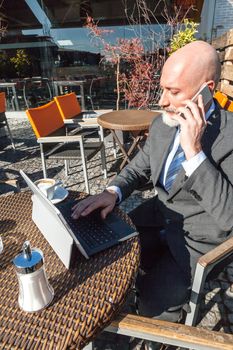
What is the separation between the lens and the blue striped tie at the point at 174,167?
58.4 inches

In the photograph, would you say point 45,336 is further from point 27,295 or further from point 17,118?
point 17,118

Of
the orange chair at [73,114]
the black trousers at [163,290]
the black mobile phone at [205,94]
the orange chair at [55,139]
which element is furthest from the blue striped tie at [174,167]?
the orange chair at [73,114]

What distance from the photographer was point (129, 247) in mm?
1119

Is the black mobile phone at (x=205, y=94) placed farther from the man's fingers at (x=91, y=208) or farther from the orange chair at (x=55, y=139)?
the orange chair at (x=55, y=139)

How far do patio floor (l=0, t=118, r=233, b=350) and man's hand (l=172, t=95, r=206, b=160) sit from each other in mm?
1288

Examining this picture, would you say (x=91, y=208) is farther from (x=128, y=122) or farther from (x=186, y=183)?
(x=128, y=122)

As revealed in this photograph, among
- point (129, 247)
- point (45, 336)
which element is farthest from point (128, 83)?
point (45, 336)

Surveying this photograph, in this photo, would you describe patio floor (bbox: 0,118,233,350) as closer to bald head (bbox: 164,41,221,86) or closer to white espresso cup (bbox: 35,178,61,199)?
white espresso cup (bbox: 35,178,61,199)

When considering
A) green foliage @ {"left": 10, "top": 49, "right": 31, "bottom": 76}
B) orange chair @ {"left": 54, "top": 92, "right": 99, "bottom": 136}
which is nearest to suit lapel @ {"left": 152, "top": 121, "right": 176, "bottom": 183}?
orange chair @ {"left": 54, "top": 92, "right": 99, "bottom": 136}

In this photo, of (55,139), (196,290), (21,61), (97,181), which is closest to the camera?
(196,290)

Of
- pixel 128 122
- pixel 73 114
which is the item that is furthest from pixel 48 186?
pixel 73 114

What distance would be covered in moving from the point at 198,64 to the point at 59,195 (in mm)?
1002

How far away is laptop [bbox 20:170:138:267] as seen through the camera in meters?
0.99

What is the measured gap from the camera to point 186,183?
1197 millimetres
